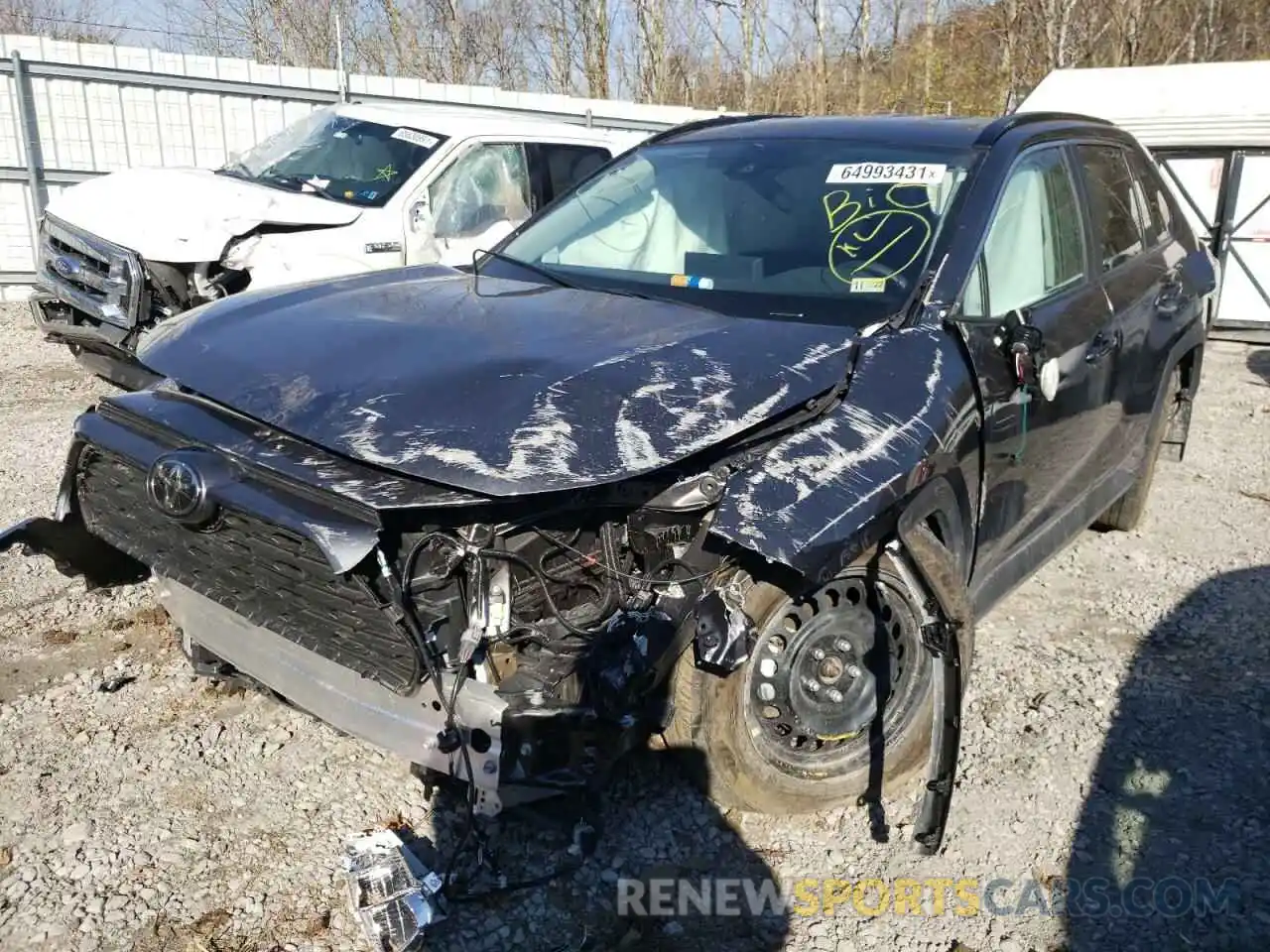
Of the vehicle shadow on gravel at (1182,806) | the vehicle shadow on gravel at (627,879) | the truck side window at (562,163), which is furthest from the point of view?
the truck side window at (562,163)

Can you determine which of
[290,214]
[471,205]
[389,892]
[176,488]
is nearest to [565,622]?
[389,892]

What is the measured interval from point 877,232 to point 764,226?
1.31 feet

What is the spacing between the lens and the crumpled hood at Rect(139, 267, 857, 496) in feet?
7.49

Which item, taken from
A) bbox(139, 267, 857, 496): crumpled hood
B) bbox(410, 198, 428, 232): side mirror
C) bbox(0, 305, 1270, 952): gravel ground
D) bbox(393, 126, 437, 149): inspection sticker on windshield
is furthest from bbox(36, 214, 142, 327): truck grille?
bbox(139, 267, 857, 496): crumpled hood

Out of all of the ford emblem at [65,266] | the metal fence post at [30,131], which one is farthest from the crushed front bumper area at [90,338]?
the metal fence post at [30,131]

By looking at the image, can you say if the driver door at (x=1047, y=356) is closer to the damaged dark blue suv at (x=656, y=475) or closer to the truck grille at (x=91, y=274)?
the damaged dark blue suv at (x=656, y=475)

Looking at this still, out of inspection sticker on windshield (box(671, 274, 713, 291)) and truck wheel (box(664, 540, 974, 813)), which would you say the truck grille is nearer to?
inspection sticker on windshield (box(671, 274, 713, 291))

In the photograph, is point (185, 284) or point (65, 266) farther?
point (65, 266)

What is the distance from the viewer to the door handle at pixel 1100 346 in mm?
3615

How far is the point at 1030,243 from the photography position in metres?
3.56

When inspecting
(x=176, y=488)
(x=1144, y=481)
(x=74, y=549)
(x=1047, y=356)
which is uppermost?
(x=1047, y=356)

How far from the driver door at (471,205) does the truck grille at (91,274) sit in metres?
1.75

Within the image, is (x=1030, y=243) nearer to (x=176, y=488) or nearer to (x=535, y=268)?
(x=535, y=268)

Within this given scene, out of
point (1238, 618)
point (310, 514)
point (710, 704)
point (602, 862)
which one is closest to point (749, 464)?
point (710, 704)
